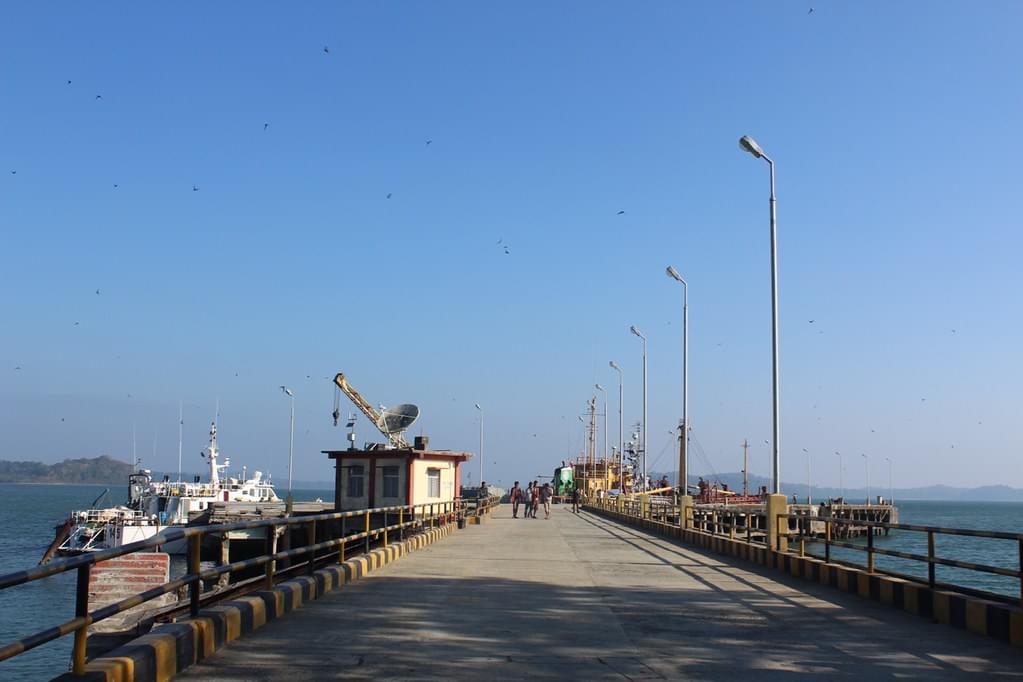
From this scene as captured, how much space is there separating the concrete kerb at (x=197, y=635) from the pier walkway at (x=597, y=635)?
0.15 metres

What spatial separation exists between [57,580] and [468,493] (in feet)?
146

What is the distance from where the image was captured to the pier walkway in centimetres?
831

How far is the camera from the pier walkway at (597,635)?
27.3 ft

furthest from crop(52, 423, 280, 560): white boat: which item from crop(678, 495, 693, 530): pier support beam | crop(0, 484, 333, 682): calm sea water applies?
crop(678, 495, 693, 530): pier support beam

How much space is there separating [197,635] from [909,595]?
8780 millimetres

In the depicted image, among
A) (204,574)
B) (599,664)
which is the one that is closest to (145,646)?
(204,574)

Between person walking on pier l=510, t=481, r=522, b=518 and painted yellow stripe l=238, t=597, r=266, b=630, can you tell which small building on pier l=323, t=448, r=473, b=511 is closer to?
person walking on pier l=510, t=481, r=522, b=518

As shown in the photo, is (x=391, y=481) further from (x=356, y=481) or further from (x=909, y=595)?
(x=909, y=595)

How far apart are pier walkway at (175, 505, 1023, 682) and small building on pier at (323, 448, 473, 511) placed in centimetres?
2189

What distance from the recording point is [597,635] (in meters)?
10.2

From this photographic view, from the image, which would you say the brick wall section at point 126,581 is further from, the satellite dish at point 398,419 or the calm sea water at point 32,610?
the satellite dish at point 398,419

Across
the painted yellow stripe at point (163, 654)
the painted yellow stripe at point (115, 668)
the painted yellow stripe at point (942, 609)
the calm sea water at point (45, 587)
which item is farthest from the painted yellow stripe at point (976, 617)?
the calm sea water at point (45, 587)

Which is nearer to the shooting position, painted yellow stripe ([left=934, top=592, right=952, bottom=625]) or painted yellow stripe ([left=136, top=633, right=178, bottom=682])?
painted yellow stripe ([left=136, top=633, right=178, bottom=682])

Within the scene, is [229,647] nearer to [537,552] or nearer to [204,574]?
[204,574]
